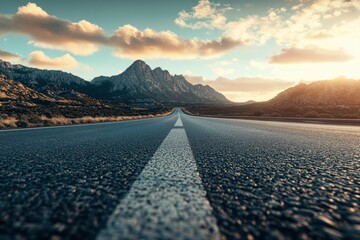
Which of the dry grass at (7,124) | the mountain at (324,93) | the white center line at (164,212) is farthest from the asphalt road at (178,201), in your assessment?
the mountain at (324,93)

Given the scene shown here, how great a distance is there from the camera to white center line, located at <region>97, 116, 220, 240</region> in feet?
6.21

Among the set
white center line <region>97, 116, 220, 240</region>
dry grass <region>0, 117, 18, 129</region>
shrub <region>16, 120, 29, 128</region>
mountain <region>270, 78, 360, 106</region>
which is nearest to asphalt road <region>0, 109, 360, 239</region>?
white center line <region>97, 116, 220, 240</region>

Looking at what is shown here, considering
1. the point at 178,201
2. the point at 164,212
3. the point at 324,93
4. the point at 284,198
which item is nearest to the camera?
the point at 164,212

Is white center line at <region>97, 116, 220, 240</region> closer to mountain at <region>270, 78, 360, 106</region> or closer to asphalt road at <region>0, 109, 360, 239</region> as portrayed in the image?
asphalt road at <region>0, 109, 360, 239</region>

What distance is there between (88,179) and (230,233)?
234 cm

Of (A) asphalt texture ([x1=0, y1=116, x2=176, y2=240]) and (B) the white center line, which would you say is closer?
(B) the white center line

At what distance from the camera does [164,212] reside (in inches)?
91.4

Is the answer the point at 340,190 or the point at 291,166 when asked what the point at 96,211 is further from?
the point at 291,166

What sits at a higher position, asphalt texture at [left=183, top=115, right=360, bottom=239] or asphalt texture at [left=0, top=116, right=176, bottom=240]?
asphalt texture at [left=183, top=115, right=360, bottom=239]

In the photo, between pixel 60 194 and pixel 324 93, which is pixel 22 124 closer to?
pixel 60 194

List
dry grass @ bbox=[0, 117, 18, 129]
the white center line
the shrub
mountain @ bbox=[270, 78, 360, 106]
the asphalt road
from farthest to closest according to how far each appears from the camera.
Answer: mountain @ bbox=[270, 78, 360, 106], the shrub, dry grass @ bbox=[0, 117, 18, 129], the asphalt road, the white center line

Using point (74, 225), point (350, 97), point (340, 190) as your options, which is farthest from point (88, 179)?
point (350, 97)

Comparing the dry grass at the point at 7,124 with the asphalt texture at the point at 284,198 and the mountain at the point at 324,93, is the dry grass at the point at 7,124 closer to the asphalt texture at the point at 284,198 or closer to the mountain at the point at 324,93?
the asphalt texture at the point at 284,198

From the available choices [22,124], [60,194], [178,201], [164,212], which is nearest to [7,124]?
[22,124]
